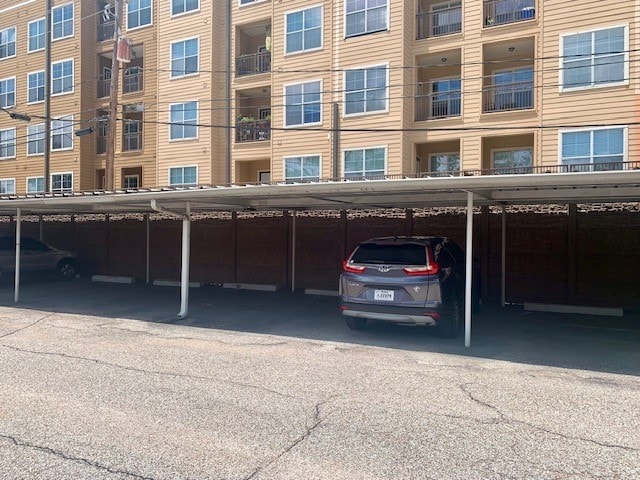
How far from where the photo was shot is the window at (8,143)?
1045 inches

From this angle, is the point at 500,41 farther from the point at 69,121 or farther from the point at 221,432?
the point at 69,121

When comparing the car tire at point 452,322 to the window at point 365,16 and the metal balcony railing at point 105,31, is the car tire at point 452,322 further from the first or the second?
the metal balcony railing at point 105,31

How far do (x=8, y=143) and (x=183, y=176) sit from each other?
1255 cm

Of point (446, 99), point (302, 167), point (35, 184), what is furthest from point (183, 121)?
point (446, 99)

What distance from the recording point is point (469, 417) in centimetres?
482

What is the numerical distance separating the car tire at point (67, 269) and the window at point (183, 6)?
12.2m

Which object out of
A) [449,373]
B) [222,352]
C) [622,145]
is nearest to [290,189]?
[222,352]

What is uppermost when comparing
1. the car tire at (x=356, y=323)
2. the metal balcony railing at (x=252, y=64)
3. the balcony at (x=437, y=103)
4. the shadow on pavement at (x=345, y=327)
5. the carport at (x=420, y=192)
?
the metal balcony railing at (x=252, y=64)

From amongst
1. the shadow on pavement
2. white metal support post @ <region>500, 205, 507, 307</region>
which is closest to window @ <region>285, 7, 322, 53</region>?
the shadow on pavement

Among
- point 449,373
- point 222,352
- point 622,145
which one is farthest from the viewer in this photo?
point 622,145

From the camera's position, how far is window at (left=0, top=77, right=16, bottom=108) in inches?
1042

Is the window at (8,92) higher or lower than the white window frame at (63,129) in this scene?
higher

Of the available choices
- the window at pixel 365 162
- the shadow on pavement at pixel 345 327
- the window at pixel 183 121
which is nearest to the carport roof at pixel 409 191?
the shadow on pavement at pixel 345 327

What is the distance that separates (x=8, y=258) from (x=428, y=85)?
1557 centimetres
